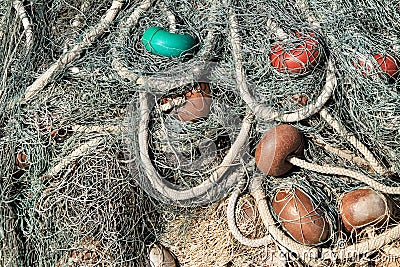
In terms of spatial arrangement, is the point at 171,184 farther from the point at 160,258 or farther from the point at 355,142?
the point at 355,142

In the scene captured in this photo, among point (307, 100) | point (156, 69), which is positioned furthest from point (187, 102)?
point (307, 100)

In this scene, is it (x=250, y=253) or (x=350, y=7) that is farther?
(x=350, y=7)

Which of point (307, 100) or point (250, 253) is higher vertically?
point (307, 100)

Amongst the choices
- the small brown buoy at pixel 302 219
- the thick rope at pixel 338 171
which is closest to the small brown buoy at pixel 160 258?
the small brown buoy at pixel 302 219

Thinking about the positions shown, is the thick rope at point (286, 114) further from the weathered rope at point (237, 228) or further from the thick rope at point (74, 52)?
the thick rope at point (74, 52)

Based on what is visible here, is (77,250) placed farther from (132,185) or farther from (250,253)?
(250,253)

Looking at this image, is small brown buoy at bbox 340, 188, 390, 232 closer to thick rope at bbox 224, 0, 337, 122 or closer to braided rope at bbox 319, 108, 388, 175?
braided rope at bbox 319, 108, 388, 175

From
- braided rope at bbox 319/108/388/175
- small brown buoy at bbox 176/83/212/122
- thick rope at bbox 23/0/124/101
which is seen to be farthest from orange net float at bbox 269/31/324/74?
thick rope at bbox 23/0/124/101
